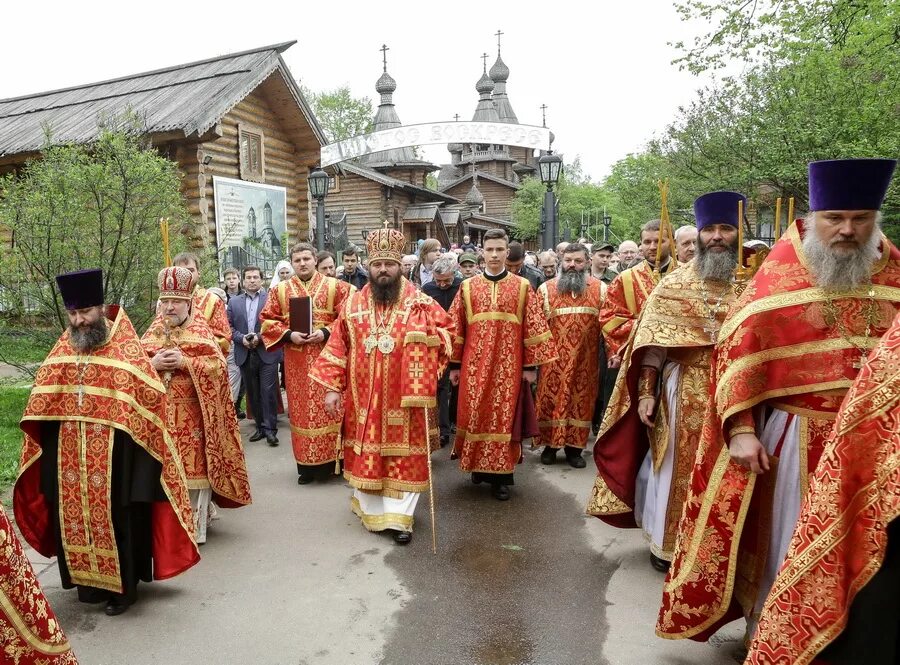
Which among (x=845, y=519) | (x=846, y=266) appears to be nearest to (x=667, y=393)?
(x=846, y=266)

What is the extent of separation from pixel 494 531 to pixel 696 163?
19730 millimetres

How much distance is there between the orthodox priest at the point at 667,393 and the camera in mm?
3645

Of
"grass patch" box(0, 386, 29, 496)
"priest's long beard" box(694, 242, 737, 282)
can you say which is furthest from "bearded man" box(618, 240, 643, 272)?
"grass patch" box(0, 386, 29, 496)

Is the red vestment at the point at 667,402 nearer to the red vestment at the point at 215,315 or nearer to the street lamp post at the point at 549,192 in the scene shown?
the red vestment at the point at 215,315

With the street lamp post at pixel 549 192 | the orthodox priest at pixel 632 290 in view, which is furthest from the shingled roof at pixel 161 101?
the orthodox priest at pixel 632 290

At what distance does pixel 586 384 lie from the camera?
21.6 ft

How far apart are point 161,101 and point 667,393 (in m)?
12.7

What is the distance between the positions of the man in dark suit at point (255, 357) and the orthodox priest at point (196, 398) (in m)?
2.54

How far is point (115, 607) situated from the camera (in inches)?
144

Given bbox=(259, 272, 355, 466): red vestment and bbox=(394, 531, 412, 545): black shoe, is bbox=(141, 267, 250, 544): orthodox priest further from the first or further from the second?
bbox=(259, 272, 355, 466): red vestment

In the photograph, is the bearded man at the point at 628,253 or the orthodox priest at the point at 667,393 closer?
the orthodox priest at the point at 667,393

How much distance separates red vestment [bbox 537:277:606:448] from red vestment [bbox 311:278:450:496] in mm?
1997

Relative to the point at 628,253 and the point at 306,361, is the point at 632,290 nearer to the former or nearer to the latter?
the point at 306,361

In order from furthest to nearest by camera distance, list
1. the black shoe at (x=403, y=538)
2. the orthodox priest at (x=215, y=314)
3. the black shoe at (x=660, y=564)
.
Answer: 1. the orthodox priest at (x=215, y=314)
2. the black shoe at (x=403, y=538)
3. the black shoe at (x=660, y=564)
